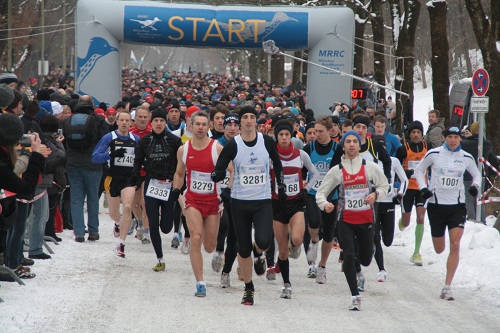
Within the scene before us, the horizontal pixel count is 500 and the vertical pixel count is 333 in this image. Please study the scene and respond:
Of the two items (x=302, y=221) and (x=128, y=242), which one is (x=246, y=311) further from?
(x=128, y=242)

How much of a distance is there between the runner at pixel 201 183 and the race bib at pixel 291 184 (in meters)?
0.78

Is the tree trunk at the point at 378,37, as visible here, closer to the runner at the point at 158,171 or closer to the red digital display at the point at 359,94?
the red digital display at the point at 359,94

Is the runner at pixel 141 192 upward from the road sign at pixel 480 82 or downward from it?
downward

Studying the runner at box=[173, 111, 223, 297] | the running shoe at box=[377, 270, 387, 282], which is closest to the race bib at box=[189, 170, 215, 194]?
the runner at box=[173, 111, 223, 297]

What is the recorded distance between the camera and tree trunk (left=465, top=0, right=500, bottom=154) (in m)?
18.3

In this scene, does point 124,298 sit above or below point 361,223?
below

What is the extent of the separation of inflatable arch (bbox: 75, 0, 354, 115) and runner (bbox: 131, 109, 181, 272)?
653 inches

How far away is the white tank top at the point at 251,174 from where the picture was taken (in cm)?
1005

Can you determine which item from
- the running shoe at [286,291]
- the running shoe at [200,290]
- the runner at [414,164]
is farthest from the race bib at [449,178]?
the running shoe at [200,290]

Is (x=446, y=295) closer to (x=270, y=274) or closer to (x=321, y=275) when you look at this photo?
(x=321, y=275)

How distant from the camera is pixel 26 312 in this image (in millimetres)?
9039

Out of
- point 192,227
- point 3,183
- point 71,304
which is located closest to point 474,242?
point 192,227

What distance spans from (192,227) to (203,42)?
→ 1926 cm

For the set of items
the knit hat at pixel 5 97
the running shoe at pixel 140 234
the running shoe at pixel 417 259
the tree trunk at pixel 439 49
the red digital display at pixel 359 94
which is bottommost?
the running shoe at pixel 417 259
